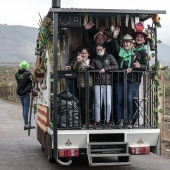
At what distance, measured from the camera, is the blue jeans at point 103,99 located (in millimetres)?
9180

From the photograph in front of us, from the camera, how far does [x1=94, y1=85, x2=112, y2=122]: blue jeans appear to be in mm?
9180

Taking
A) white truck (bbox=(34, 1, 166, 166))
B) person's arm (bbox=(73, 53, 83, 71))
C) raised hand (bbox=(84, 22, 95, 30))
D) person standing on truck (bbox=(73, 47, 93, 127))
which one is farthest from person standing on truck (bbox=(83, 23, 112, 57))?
person's arm (bbox=(73, 53, 83, 71))

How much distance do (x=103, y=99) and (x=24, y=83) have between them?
3.68m

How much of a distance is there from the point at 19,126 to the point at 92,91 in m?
9.90

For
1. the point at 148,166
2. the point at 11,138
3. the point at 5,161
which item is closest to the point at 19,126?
the point at 11,138

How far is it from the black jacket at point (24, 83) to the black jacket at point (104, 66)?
11.1ft

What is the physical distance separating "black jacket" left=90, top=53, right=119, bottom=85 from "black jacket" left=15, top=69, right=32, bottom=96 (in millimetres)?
3378

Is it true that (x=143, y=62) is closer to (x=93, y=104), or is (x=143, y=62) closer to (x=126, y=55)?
(x=126, y=55)

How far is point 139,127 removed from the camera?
9070mm

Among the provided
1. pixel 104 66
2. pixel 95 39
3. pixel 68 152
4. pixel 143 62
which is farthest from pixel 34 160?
pixel 143 62

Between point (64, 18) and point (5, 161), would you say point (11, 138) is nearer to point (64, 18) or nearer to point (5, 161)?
point (5, 161)

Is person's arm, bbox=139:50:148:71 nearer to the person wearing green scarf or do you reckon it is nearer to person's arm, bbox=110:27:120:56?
the person wearing green scarf

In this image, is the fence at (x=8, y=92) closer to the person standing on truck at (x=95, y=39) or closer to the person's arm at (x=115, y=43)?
the person standing on truck at (x=95, y=39)

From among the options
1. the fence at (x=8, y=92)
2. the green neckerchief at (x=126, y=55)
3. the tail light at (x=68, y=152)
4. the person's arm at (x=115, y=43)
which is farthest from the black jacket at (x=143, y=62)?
the fence at (x=8, y=92)
